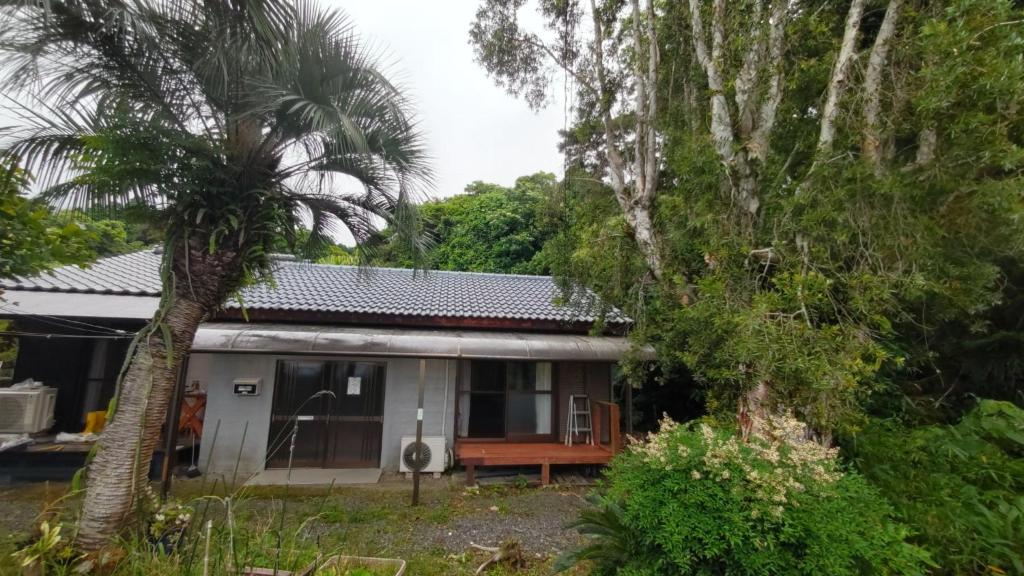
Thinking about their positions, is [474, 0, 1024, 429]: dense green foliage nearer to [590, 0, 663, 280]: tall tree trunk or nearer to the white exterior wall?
[590, 0, 663, 280]: tall tree trunk

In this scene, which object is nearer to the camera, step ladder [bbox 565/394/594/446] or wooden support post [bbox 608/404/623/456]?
wooden support post [bbox 608/404/623/456]

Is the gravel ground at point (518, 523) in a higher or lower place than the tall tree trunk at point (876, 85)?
lower

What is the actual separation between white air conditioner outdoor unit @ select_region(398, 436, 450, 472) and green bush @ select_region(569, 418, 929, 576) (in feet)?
16.4

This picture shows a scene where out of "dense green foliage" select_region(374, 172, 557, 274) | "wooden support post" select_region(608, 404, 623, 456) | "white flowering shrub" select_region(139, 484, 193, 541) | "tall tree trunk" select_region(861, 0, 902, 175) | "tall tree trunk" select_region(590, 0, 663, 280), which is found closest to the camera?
"white flowering shrub" select_region(139, 484, 193, 541)

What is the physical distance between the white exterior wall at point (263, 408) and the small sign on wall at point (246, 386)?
5.5 inches

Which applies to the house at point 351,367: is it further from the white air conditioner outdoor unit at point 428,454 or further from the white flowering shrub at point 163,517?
the white flowering shrub at point 163,517

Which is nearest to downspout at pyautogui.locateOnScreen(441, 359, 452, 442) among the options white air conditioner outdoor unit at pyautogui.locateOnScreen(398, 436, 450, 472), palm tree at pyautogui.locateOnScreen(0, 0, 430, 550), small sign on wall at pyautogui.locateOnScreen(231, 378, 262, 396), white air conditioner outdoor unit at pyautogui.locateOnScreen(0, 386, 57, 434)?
white air conditioner outdoor unit at pyautogui.locateOnScreen(398, 436, 450, 472)

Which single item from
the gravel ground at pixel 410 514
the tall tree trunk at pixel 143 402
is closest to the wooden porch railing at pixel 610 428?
the gravel ground at pixel 410 514

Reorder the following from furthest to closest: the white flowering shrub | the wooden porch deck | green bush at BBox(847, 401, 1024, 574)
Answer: the wooden porch deck < green bush at BBox(847, 401, 1024, 574) < the white flowering shrub

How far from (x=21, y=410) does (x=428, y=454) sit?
272 inches

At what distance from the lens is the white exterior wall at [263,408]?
7.55 meters

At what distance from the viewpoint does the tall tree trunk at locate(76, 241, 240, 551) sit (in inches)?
132

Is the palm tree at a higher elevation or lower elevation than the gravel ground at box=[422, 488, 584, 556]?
higher

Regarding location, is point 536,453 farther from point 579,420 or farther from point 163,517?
point 163,517
